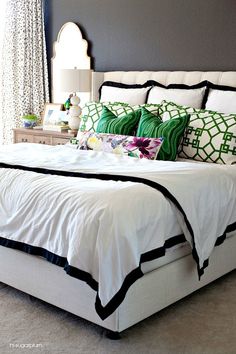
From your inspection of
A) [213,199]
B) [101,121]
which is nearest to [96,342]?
[213,199]

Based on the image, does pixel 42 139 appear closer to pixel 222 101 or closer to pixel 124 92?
pixel 124 92

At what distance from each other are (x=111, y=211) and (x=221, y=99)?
2.00 m

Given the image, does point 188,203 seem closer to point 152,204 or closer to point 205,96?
point 152,204

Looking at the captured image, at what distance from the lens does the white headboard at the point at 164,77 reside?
411 centimetres

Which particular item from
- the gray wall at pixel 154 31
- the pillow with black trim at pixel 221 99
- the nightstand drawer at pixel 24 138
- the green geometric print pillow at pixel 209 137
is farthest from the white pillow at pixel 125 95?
the nightstand drawer at pixel 24 138

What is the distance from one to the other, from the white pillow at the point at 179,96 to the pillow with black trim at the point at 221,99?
0.22ft

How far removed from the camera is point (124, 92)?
4.58 metres

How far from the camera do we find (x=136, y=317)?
2.44m

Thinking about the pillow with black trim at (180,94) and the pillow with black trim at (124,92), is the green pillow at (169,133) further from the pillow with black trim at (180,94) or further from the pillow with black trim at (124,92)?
the pillow with black trim at (124,92)

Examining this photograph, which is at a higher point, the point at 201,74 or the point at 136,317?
the point at 201,74

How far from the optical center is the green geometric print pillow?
3.52 metres

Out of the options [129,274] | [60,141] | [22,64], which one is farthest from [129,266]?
[22,64]

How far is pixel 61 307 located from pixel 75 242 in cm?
46

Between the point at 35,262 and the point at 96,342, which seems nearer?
the point at 96,342
